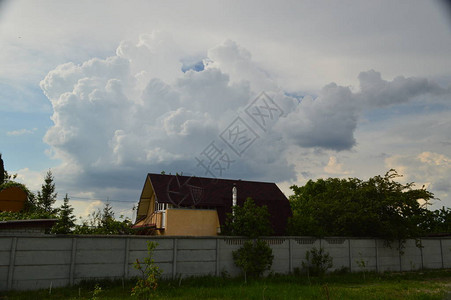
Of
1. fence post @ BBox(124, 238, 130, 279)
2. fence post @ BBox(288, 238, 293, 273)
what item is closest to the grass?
fence post @ BBox(124, 238, 130, 279)

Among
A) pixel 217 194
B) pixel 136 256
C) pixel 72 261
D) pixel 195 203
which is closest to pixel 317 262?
pixel 136 256

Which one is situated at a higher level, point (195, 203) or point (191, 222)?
point (195, 203)

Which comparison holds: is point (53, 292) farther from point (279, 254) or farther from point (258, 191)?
point (258, 191)

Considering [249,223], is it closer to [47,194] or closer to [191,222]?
[191,222]

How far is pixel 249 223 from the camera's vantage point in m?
17.0

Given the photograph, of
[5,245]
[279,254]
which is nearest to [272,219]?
[279,254]

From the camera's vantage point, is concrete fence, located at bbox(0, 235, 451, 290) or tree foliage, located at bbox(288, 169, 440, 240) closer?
concrete fence, located at bbox(0, 235, 451, 290)

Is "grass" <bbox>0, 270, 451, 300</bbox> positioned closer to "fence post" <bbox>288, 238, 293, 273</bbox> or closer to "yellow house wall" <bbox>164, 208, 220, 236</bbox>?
"fence post" <bbox>288, 238, 293, 273</bbox>

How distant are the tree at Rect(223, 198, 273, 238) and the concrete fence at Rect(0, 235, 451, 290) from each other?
447 mm

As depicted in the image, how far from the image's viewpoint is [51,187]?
4662 centimetres

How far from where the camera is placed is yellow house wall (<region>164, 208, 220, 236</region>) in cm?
2619

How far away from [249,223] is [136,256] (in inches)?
219

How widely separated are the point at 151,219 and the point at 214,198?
5858 mm

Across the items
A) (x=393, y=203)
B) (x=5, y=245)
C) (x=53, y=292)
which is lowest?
(x=53, y=292)
